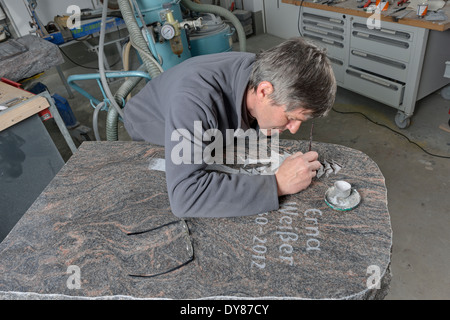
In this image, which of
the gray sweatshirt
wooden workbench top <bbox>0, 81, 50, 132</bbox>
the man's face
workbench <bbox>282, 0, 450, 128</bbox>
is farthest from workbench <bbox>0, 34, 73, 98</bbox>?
the man's face

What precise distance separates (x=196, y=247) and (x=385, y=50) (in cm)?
203

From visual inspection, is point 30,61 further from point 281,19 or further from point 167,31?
point 281,19

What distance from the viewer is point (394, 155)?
2193mm

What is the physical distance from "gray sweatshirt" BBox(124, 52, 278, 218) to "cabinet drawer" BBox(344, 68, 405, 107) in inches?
65.1

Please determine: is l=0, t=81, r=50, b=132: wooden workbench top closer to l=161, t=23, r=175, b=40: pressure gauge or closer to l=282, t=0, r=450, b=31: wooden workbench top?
l=161, t=23, r=175, b=40: pressure gauge

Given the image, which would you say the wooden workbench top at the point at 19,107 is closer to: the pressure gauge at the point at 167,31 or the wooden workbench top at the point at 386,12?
the pressure gauge at the point at 167,31

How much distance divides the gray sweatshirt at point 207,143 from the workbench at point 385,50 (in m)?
1.04

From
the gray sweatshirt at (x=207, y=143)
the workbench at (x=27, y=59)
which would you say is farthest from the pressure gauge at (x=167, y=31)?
the gray sweatshirt at (x=207, y=143)

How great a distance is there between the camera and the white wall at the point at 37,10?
3330 millimetres

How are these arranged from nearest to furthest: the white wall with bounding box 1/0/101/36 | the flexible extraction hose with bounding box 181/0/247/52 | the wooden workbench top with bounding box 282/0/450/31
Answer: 1. the wooden workbench top with bounding box 282/0/450/31
2. the flexible extraction hose with bounding box 181/0/247/52
3. the white wall with bounding box 1/0/101/36

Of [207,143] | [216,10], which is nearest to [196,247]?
[207,143]

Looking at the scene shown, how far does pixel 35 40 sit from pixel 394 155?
266 cm

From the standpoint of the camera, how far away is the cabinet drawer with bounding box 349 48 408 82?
2203 mm

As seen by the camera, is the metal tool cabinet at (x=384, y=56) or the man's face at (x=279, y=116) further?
the metal tool cabinet at (x=384, y=56)
